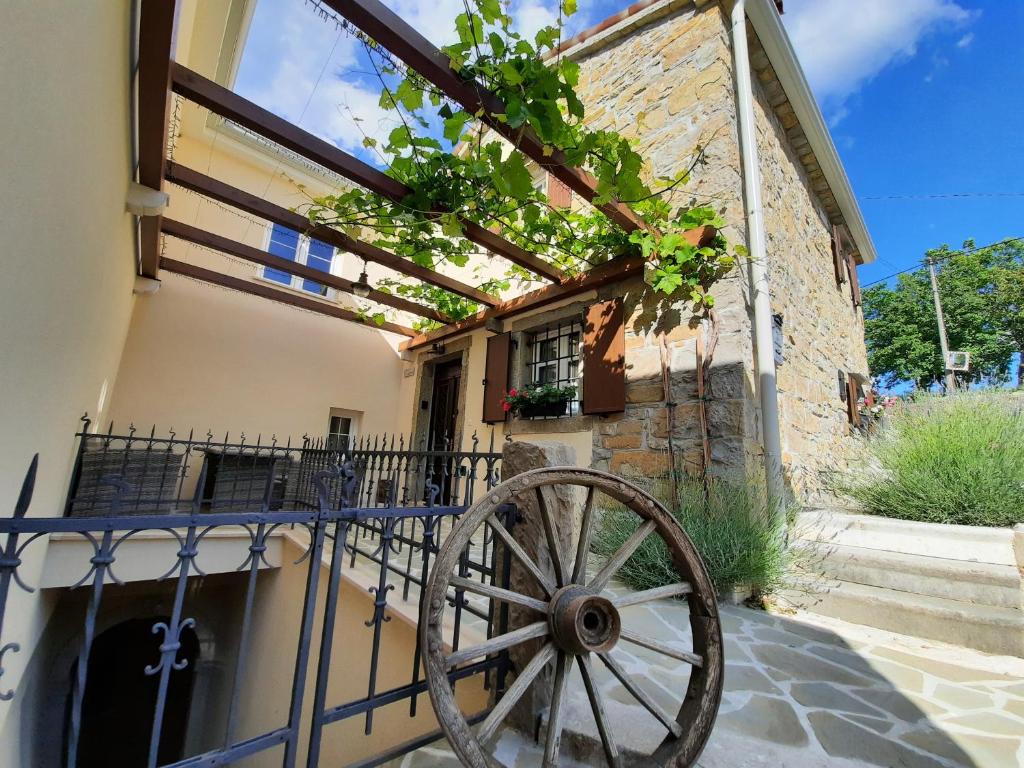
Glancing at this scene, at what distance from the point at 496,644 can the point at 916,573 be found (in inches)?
114

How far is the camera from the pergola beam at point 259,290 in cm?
475

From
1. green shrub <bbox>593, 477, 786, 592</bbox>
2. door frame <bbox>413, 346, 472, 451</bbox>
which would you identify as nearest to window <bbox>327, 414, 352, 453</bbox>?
door frame <bbox>413, 346, 472, 451</bbox>

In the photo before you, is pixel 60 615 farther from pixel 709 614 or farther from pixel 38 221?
pixel 709 614

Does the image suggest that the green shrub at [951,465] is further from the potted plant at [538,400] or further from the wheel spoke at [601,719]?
the wheel spoke at [601,719]

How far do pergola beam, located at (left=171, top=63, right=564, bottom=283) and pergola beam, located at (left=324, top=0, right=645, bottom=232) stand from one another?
824mm

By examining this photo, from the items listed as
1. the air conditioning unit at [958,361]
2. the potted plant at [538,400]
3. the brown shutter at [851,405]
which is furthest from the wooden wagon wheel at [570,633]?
the air conditioning unit at [958,361]

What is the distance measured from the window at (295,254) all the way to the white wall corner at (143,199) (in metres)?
3.29

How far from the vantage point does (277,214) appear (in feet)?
11.4

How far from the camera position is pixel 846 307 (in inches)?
255

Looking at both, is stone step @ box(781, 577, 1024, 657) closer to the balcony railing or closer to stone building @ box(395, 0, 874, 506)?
stone building @ box(395, 0, 874, 506)

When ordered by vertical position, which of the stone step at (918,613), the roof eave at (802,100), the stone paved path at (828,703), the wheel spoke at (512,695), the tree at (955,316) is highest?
the tree at (955,316)

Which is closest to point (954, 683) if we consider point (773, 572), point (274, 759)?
point (773, 572)

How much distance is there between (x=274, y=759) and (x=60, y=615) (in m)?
2.70

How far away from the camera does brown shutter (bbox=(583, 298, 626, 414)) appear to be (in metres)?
3.94
